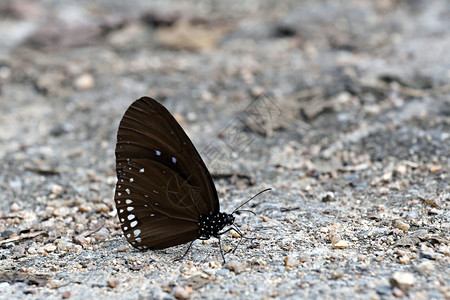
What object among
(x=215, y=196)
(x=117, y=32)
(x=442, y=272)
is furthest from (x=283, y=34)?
(x=442, y=272)

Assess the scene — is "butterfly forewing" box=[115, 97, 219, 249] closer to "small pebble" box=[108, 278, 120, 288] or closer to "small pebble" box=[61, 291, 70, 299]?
"small pebble" box=[108, 278, 120, 288]

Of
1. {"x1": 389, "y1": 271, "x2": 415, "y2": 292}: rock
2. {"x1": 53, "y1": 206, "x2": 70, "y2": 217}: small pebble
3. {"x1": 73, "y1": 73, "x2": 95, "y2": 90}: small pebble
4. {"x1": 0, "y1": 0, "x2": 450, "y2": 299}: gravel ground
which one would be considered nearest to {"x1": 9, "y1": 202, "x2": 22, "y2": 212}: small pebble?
{"x1": 0, "y1": 0, "x2": 450, "y2": 299}: gravel ground

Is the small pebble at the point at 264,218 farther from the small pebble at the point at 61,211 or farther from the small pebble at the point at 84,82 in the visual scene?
the small pebble at the point at 84,82

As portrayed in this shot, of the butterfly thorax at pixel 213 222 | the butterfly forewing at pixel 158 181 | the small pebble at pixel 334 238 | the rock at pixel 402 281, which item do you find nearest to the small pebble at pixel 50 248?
the butterfly forewing at pixel 158 181

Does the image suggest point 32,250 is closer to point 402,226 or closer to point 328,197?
point 328,197

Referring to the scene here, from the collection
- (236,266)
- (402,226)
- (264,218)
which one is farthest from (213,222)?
(402,226)
